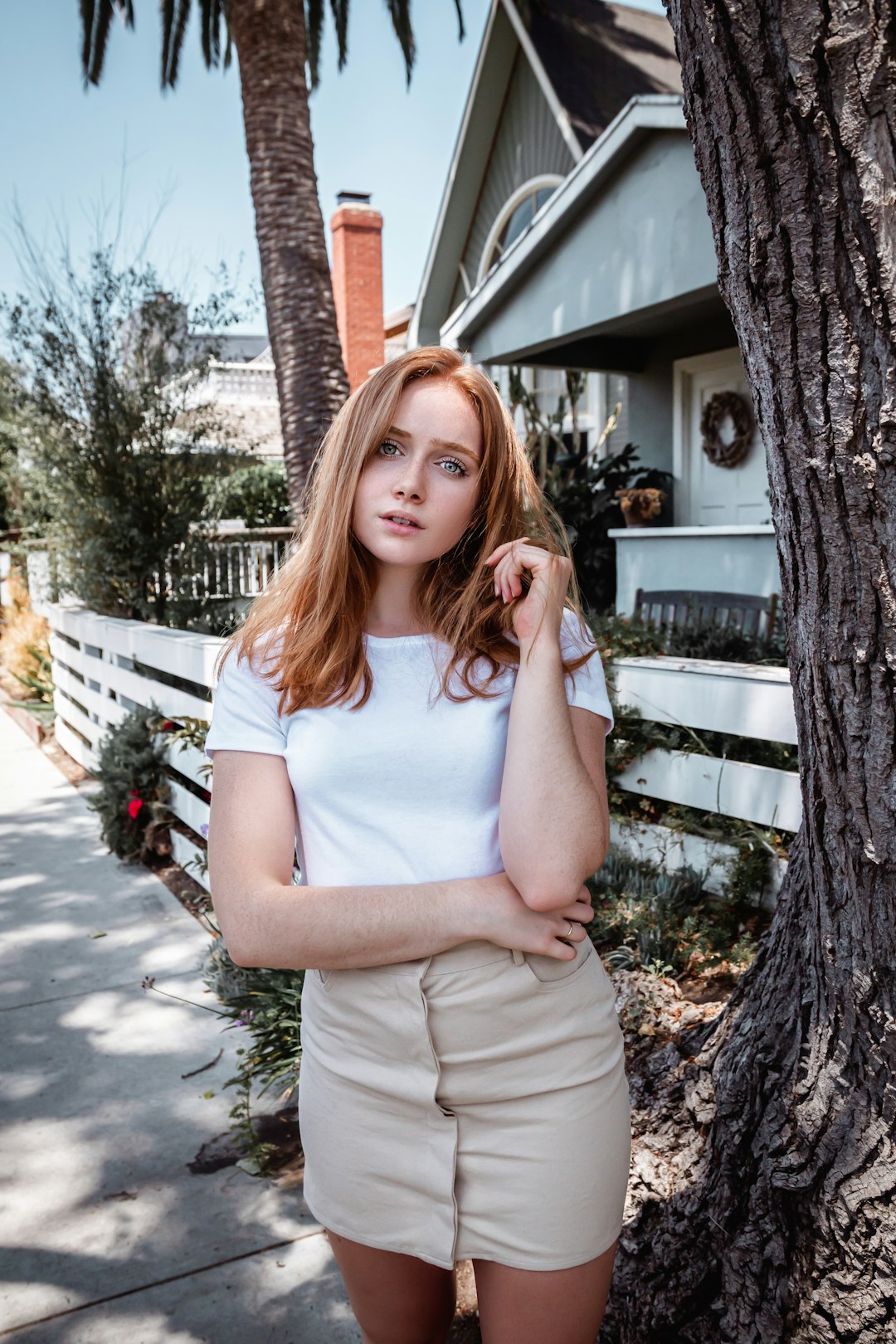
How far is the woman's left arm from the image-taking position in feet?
4.64

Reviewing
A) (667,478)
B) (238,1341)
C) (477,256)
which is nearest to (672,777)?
(238,1341)

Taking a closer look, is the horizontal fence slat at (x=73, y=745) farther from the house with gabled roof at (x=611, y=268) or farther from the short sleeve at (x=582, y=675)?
the short sleeve at (x=582, y=675)

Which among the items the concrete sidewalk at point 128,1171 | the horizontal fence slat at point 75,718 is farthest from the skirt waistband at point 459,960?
the horizontal fence slat at point 75,718

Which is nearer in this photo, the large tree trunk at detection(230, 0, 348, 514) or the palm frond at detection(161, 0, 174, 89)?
the large tree trunk at detection(230, 0, 348, 514)

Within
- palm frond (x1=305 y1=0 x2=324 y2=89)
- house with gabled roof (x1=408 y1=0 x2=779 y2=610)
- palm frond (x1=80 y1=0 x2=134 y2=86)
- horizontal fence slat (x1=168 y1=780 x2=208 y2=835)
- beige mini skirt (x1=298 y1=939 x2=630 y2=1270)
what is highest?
palm frond (x1=305 y1=0 x2=324 y2=89)

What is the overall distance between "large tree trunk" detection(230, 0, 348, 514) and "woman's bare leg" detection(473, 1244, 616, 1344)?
574 centimetres

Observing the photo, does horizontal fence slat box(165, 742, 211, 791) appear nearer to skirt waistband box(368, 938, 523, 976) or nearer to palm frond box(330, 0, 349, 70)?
skirt waistband box(368, 938, 523, 976)

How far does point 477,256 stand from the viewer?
14.3m

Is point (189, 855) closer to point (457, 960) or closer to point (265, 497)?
point (457, 960)

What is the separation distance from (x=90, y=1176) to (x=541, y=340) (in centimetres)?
697

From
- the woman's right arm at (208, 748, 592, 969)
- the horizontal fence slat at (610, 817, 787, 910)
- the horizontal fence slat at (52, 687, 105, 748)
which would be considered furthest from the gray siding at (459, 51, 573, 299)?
the woman's right arm at (208, 748, 592, 969)

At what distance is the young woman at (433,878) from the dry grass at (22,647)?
9.27 m

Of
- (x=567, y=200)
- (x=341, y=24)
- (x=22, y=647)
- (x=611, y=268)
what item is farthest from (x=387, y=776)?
(x=341, y=24)

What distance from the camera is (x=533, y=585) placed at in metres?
1.59
